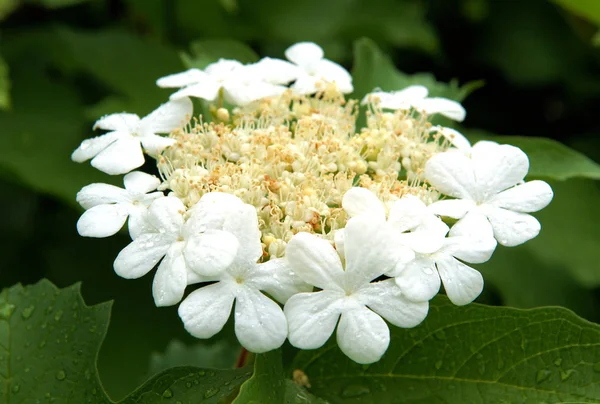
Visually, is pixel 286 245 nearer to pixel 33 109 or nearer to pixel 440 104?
pixel 440 104

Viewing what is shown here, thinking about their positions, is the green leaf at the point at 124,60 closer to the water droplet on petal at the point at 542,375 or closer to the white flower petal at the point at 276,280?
the white flower petal at the point at 276,280

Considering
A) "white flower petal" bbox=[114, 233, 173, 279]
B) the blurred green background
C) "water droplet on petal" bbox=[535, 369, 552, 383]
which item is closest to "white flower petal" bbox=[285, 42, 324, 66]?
the blurred green background

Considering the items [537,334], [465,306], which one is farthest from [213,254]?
[537,334]

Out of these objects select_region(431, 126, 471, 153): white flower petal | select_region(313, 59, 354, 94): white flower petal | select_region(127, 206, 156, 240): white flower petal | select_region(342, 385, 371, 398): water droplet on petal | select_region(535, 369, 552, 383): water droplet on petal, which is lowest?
select_region(342, 385, 371, 398): water droplet on petal

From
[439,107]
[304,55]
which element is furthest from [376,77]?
[439,107]

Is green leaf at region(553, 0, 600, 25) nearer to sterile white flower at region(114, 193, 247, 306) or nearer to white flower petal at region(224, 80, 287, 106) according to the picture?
white flower petal at region(224, 80, 287, 106)

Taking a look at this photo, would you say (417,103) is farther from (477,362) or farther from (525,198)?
(477,362)

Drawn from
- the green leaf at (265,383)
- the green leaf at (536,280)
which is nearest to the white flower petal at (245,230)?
the green leaf at (265,383)
